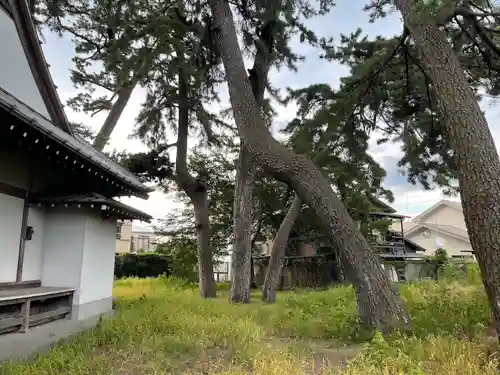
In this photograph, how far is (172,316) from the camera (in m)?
6.07

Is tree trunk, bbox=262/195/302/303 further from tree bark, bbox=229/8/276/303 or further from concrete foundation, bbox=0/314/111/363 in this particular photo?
concrete foundation, bbox=0/314/111/363

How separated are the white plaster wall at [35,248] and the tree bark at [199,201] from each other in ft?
17.1

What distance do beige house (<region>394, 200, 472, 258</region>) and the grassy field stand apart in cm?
2124

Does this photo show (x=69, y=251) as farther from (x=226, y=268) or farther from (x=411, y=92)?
(x=226, y=268)

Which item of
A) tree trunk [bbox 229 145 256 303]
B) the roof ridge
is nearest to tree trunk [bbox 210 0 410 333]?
tree trunk [bbox 229 145 256 303]

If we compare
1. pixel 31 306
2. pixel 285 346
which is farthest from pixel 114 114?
pixel 285 346

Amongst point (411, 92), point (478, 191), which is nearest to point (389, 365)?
point (478, 191)

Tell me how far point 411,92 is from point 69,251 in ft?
23.3

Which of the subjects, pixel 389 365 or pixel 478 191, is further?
pixel 478 191

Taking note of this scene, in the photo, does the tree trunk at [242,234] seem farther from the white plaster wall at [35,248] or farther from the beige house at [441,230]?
the beige house at [441,230]

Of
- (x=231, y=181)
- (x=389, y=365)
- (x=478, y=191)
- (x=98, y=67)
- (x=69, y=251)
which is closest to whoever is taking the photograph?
(x=389, y=365)

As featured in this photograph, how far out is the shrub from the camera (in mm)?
19797

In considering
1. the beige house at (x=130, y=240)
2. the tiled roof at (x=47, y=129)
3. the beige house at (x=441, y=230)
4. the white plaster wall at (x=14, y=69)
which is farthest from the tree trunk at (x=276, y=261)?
the beige house at (x=130, y=240)

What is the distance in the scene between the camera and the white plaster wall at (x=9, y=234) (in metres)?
6.11
